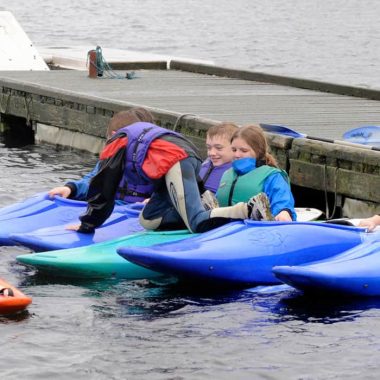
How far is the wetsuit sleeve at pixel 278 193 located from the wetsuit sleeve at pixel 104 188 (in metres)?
1.07

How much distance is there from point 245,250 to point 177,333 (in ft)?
3.65

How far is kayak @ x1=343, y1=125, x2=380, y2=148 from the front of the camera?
39.4 ft

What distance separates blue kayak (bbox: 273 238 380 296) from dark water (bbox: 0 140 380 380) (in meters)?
0.11

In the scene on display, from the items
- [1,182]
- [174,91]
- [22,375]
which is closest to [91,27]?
[174,91]

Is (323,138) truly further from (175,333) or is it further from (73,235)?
(175,333)

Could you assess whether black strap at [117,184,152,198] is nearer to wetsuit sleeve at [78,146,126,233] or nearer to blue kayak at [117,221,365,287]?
wetsuit sleeve at [78,146,126,233]

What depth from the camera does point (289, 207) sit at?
955 cm

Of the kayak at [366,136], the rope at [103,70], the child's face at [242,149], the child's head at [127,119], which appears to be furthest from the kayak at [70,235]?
the rope at [103,70]

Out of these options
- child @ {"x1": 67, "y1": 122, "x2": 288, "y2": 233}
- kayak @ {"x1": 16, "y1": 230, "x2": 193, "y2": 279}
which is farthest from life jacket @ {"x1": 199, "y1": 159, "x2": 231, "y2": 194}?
kayak @ {"x1": 16, "y1": 230, "x2": 193, "y2": 279}

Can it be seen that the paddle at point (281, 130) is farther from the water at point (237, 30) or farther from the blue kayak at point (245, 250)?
the water at point (237, 30)

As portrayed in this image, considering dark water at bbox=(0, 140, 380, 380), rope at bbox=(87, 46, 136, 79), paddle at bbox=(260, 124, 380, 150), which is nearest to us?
dark water at bbox=(0, 140, 380, 380)

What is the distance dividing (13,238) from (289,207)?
6.61 ft

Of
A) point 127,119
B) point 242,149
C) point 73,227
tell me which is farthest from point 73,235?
point 242,149

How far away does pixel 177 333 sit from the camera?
8141mm
